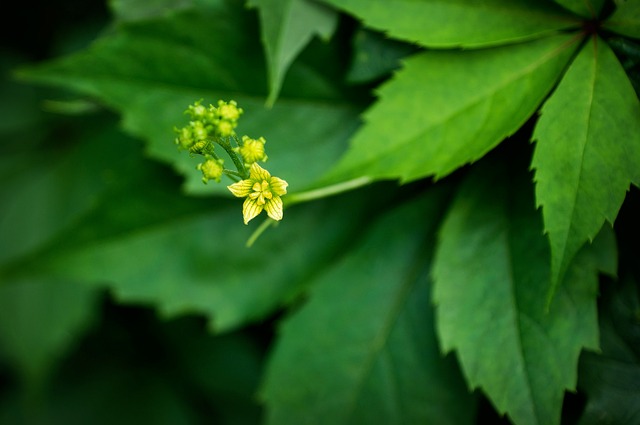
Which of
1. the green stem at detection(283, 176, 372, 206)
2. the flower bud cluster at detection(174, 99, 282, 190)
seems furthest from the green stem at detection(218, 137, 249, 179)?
the green stem at detection(283, 176, 372, 206)

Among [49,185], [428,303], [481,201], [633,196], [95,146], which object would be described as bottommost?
[49,185]

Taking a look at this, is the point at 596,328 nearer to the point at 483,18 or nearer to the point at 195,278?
the point at 483,18

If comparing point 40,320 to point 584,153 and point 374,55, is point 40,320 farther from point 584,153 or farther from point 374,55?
point 584,153

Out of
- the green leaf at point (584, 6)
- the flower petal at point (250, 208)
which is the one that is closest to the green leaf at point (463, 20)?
the green leaf at point (584, 6)

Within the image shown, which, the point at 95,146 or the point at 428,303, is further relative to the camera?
the point at 95,146

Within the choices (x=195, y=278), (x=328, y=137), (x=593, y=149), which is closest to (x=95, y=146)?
(x=195, y=278)

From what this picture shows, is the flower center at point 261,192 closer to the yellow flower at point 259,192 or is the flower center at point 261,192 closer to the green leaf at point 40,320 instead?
the yellow flower at point 259,192
